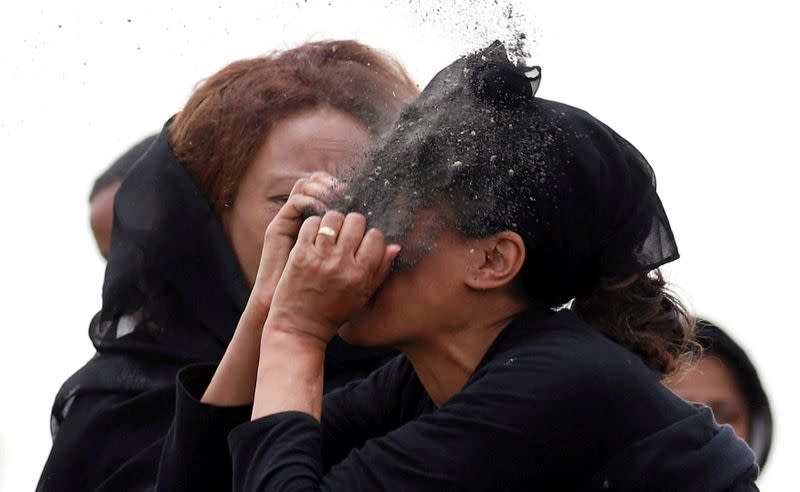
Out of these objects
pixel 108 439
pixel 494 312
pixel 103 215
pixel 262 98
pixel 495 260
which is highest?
pixel 262 98

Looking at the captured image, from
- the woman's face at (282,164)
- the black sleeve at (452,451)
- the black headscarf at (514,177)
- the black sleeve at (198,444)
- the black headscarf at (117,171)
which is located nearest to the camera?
the black sleeve at (452,451)

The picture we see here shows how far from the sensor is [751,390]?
16.0ft

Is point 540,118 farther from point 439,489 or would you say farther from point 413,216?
point 439,489

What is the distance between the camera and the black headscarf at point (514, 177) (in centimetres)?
252

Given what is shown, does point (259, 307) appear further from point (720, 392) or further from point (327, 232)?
point (720, 392)

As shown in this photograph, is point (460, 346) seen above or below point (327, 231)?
below

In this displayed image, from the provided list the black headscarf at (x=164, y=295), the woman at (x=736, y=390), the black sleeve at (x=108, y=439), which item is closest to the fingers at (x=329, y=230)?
the black headscarf at (x=164, y=295)

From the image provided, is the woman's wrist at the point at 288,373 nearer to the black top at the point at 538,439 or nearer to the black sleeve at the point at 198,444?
the black top at the point at 538,439

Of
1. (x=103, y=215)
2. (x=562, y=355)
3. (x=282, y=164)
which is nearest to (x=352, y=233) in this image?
(x=562, y=355)

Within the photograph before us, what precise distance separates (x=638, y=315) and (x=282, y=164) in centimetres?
101

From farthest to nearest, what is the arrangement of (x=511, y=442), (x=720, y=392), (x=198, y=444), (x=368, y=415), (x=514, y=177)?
Result: (x=720, y=392), (x=368, y=415), (x=198, y=444), (x=514, y=177), (x=511, y=442)

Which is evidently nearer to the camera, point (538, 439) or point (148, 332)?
point (538, 439)

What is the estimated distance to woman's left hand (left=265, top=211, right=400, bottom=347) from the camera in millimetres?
2549

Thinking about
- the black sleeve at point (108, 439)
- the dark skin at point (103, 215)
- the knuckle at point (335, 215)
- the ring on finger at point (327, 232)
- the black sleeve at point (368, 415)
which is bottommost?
the black sleeve at point (108, 439)
